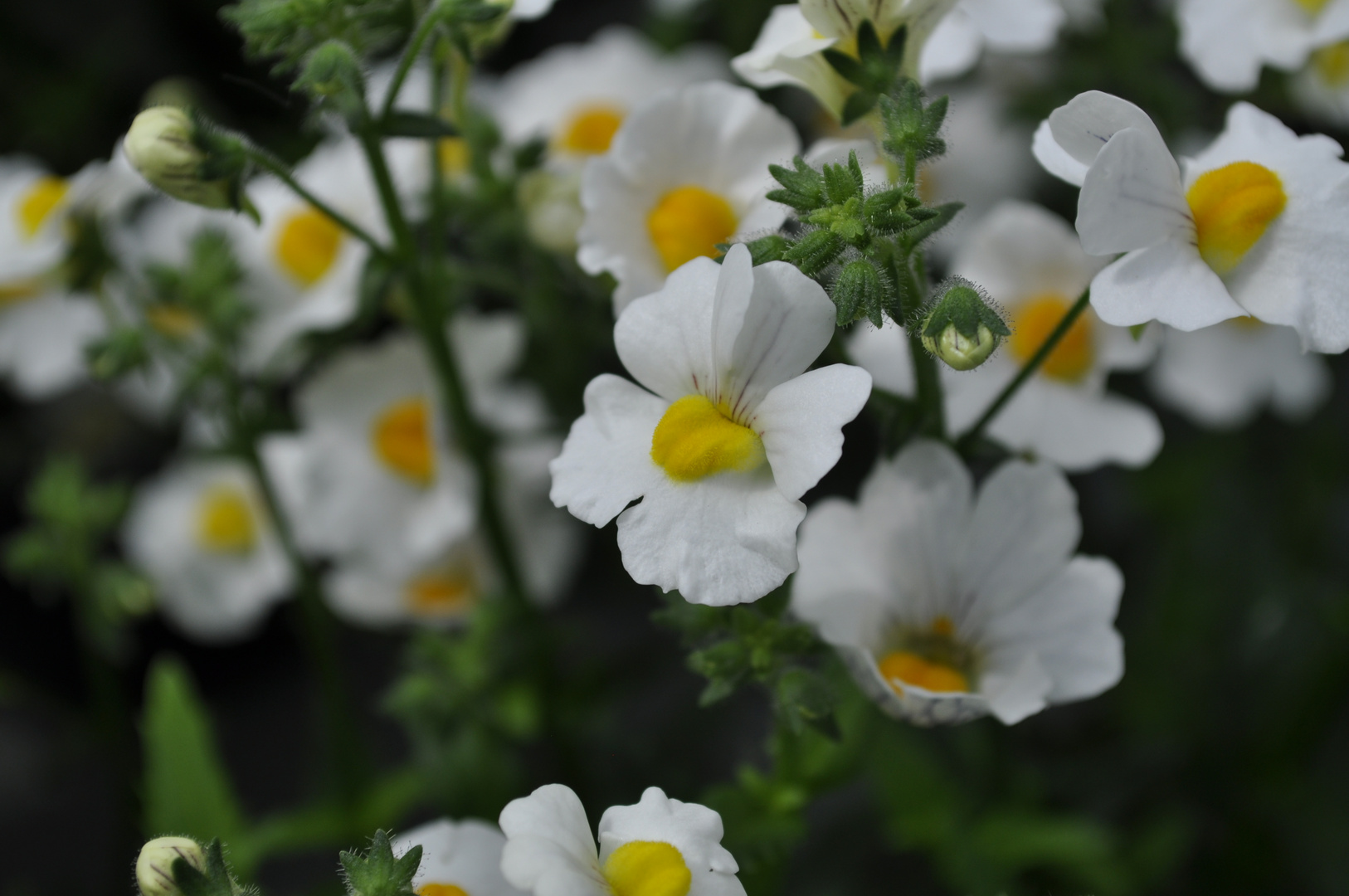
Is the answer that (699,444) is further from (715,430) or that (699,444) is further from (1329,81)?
(1329,81)

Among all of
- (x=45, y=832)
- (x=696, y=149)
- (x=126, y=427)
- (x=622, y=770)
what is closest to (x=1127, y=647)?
(x=622, y=770)

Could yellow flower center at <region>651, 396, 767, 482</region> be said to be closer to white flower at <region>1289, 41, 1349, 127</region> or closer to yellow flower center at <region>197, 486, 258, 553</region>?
white flower at <region>1289, 41, 1349, 127</region>

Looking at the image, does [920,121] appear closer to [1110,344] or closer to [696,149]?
[696,149]

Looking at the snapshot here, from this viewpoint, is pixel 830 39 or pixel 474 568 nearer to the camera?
pixel 830 39

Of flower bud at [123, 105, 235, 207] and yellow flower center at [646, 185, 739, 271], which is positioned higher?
flower bud at [123, 105, 235, 207]

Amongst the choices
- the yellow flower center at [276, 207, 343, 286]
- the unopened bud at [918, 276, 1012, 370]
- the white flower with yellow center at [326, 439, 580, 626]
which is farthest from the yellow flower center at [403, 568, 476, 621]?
the unopened bud at [918, 276, 1012, 370]

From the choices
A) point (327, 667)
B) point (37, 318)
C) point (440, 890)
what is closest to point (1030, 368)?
point (440, 890)

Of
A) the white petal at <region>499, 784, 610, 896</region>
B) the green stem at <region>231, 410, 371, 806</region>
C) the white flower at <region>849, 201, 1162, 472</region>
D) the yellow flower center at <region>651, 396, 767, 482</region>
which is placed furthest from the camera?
the green stem at <region>231, 410, 371, 806</region>
